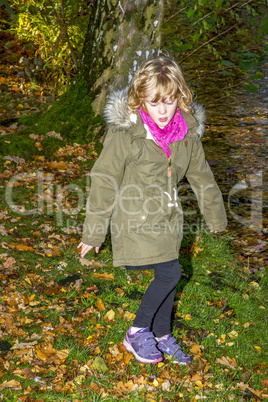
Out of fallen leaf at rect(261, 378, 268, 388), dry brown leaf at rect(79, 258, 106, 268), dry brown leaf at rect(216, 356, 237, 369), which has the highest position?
dry brown leaf at rect(79, 258, 106, 268)

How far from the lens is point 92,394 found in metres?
3.01

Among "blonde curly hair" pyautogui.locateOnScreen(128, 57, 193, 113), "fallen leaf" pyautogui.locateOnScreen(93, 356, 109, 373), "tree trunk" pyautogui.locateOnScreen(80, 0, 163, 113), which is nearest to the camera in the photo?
"blonde curly hair" pyautogui.locateOnScreen(128, 57, 193, 113)

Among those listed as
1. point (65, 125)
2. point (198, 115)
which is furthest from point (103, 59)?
point (198, 115)

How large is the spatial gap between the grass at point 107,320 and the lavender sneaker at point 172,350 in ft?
0.22

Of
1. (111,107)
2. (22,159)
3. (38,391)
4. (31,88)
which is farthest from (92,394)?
(31,88)

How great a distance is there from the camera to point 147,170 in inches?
119

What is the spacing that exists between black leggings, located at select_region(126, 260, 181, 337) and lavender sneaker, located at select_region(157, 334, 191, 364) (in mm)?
60

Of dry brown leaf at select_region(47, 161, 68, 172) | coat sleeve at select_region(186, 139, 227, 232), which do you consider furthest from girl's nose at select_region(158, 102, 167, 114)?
dry brown leaf at select_region(47, 161, 68, 172)

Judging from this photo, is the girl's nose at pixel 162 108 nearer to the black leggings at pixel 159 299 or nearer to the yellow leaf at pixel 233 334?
the black leggings at pixel 159 299

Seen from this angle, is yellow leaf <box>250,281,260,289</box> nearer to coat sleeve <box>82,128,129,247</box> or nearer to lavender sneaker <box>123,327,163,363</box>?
lavender sneaker <box>123,327,163,363</box>

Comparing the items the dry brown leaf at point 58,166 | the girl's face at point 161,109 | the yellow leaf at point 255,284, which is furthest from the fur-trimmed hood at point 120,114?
the dry brown leaf at point 58,166

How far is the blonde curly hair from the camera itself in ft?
9.37

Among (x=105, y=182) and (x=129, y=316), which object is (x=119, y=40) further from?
(x=129, y=316)

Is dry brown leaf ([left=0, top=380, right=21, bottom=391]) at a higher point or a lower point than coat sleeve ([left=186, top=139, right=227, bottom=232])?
lower
